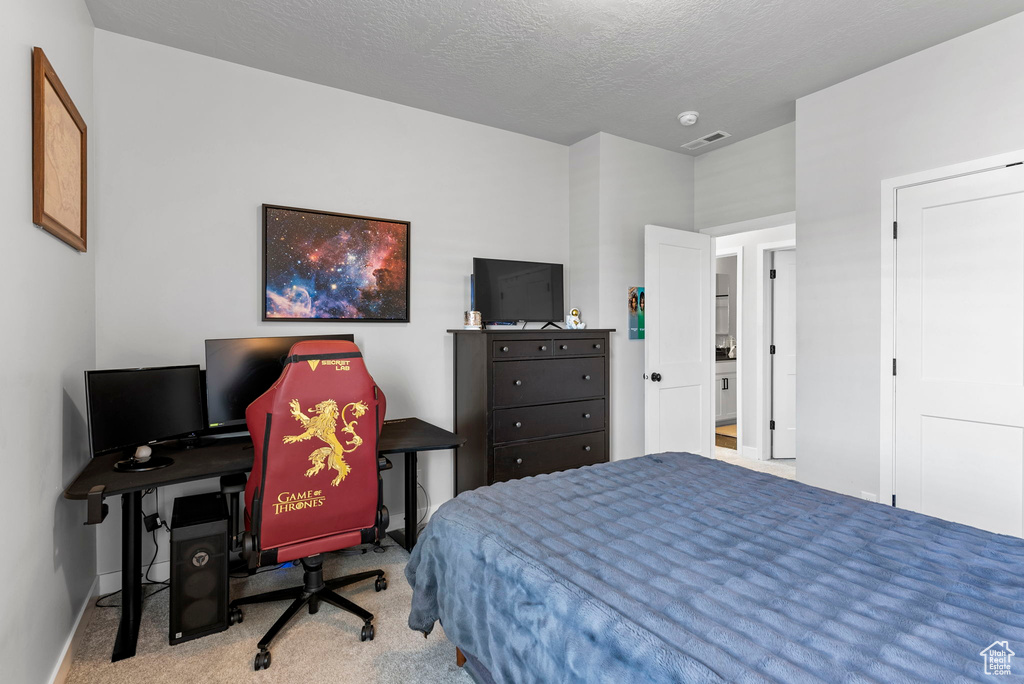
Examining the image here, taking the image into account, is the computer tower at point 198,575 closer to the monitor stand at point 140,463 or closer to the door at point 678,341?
the monitor stand at point 140,463

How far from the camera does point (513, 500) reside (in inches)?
74.2

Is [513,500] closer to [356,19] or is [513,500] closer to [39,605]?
[39,605]

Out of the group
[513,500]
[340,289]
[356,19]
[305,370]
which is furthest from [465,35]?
[513,500]

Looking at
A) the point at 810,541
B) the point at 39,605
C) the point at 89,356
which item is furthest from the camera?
the point at 89,356

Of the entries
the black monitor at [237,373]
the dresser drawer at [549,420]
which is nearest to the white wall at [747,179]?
the dresser drawer at [549,420]

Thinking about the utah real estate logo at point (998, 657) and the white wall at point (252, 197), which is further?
the white wall at point (252, 197)

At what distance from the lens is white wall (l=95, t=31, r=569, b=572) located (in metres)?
2.67

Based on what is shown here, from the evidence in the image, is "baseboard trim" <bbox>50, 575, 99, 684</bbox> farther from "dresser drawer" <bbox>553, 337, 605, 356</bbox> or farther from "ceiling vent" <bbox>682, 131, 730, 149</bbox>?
"ceiling vent" <bbox>682, 131, 730, 149</bbox>

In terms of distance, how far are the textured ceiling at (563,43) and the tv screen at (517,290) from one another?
3.71 feet

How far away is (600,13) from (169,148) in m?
2.39

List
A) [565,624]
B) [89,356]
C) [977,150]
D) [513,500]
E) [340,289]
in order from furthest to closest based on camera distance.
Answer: [340,289], [977,150], [89,356], [513,500], [565,624]

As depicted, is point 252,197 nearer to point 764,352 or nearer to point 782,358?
Answer: point 764,352

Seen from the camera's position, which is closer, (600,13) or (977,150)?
(600,13)

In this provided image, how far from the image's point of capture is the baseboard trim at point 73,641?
190 centimetres
